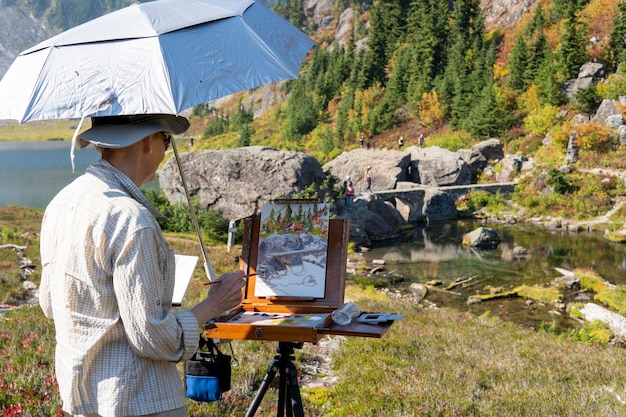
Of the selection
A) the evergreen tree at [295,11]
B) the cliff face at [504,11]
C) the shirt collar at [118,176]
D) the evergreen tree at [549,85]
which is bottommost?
the shirt collar at [118,176]

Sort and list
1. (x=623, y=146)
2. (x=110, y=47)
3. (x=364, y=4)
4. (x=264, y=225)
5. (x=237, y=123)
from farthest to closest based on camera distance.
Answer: (x=364, y=4) < (x=237, y=123) < (x=623, y=146) < (x=264, y=225) < (x=110, y=47)

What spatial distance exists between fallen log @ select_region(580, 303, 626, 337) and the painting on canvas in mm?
12355

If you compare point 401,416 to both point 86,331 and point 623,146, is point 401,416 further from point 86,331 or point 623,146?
point 623,146

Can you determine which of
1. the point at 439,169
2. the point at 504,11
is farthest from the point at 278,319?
the point at 504,11

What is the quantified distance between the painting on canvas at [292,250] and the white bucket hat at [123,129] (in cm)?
164

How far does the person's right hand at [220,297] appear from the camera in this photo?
10.6 feet

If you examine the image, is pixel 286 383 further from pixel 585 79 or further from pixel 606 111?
pixel 585 79

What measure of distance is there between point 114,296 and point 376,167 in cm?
4114

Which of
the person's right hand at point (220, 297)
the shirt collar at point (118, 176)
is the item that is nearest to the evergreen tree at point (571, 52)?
the person's right hand at point (220, 297)

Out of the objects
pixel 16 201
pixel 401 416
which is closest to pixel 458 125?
pixel 16 201

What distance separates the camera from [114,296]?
288cm

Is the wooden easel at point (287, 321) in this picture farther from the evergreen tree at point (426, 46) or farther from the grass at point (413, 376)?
the evergreen tree at point (426, 46)

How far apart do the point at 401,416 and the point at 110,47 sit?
14.0 feet

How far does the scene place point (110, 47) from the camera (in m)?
3.54
